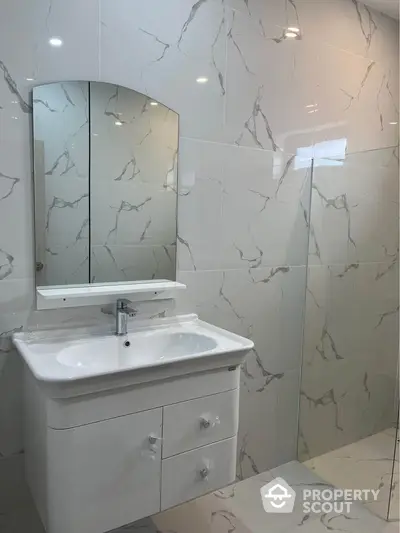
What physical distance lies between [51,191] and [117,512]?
1097mm

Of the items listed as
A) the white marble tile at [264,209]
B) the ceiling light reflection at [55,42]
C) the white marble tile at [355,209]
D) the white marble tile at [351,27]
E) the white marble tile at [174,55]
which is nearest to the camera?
the ceiling light reflection at [55,42]

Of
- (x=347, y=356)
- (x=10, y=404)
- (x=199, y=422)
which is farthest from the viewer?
(x=347, y=356)

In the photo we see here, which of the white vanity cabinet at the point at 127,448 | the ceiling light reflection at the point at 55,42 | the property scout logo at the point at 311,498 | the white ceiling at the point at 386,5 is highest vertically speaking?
the white ceiling at the point at 386,5

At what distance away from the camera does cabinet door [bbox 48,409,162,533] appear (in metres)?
1.17

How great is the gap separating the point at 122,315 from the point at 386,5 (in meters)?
2.21

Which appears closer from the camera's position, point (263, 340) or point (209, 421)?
point (209, 421)

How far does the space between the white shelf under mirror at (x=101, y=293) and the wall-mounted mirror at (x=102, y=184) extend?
0.09 feet

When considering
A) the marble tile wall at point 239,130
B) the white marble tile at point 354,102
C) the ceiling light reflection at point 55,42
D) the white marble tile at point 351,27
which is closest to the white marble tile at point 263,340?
the marble tile wall at point 239,130

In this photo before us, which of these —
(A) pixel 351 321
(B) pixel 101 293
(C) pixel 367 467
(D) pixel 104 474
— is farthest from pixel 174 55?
(C) pixel 367 467

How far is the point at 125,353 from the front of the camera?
1583 mm

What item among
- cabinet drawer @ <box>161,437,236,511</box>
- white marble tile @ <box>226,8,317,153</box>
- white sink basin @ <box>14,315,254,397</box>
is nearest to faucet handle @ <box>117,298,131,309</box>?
white sink basin @ <box>14,315,254,397</box>

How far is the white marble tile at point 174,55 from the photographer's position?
1579 mm

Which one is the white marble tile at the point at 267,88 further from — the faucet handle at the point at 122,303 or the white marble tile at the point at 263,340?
the faucet handle at the point at 122,303

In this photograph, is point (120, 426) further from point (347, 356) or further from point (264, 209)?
point (347, 356)
